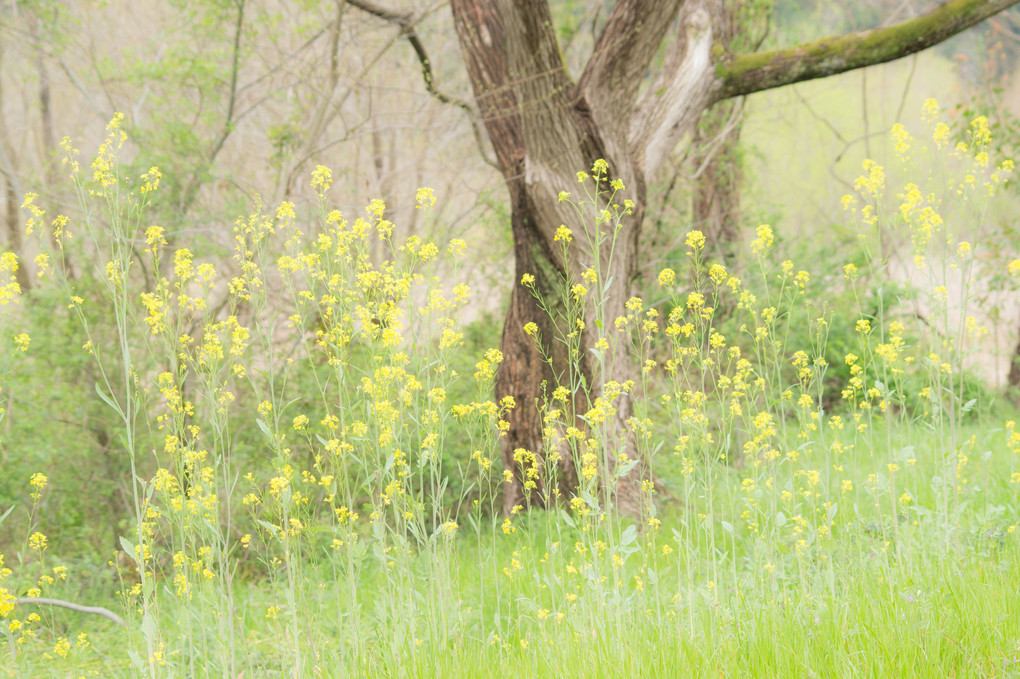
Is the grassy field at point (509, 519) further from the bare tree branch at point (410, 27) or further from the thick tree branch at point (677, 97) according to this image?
the bare tree branch at point (410, 27)

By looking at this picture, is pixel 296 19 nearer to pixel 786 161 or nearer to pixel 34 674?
pixel 34 674

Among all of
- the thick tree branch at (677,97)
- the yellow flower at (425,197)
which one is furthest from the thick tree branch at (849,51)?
the yellow flower at (425,197)

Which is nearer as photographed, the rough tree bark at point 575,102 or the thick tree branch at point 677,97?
the rough tree bark at point 575,102

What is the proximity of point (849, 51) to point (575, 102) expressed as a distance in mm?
1876

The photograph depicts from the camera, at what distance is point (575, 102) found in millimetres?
5121

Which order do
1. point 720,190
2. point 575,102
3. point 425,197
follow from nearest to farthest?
point 425,197 → point 575,102 → point 720,190

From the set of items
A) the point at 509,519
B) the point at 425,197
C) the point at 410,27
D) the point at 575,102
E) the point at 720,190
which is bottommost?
the point at 509,519

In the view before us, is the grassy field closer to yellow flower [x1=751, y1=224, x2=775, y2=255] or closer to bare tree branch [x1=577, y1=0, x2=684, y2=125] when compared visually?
yellow flower [x1=751, y1=224, x2=775, y2=255]

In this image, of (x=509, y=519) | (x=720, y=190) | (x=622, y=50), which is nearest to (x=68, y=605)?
(x=509, y=519)

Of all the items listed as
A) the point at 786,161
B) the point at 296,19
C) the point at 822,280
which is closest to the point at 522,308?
the point at 296,19

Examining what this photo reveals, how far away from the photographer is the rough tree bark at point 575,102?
505 centimetres

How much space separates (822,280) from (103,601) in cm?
810

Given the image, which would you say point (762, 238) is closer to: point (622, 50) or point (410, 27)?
point (622, 50)

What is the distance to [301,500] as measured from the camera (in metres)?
2.47
